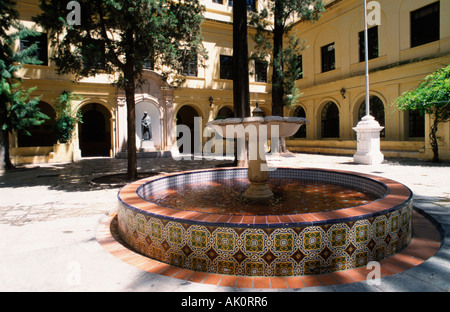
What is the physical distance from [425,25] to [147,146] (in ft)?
55.8

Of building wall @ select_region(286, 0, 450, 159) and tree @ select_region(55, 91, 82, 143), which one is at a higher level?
building wall @ select_region(286, 0, 450, 159)

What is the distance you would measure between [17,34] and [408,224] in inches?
622

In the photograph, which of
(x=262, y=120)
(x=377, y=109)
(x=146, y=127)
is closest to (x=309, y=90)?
(x=377, y=109)

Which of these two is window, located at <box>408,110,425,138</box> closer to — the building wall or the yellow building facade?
the yellow building facade

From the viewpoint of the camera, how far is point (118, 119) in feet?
54.1

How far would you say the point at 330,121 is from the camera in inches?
793

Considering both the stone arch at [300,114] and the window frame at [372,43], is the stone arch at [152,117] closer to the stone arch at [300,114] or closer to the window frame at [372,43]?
the stone arch at [300,114]

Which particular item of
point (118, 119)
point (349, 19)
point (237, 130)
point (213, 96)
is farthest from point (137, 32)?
point (349, 19)

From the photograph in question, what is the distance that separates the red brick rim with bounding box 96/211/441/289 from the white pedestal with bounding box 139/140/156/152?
45.6 feet

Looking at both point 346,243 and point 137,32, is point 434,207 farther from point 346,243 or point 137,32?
point 137,32

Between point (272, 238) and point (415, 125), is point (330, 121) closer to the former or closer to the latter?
point (415, 125)

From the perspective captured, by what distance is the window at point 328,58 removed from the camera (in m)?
19.3

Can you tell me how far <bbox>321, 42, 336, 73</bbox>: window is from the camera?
63.3 feet

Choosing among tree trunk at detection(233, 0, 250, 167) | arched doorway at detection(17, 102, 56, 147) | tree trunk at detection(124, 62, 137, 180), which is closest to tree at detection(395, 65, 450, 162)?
tree trunk at detection(233, 0, 250, 167)
